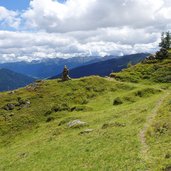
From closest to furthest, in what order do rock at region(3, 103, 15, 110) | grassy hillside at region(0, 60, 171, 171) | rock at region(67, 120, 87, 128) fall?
grassy hillside at region(0, 60, 171, 171), rock at region(67, 120, 87, 128), rock at region(3, 103, 15, 110)

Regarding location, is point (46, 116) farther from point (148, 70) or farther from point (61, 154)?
point (148, 70)

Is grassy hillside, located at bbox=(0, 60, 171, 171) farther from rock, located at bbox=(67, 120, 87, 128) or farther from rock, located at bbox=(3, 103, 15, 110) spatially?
rock, located at bbox=(67, 120, 87, 128)

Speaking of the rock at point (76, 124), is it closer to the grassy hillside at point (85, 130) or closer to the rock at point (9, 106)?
the grassy hillside at point (85, 130)

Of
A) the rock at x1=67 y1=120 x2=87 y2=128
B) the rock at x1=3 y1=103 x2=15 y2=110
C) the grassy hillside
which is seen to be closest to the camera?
the grassy hillside

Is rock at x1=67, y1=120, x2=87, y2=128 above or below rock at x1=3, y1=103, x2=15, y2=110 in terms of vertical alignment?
above

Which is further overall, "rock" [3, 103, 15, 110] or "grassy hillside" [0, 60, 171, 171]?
"rock" [3, 103, 15, 110]

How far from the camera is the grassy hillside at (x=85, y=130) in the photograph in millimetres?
37225

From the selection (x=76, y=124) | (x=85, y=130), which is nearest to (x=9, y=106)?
(x=76, y=124)

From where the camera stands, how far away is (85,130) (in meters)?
55.6

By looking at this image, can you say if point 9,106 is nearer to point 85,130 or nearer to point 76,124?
point 76,124

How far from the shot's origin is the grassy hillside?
3723cm

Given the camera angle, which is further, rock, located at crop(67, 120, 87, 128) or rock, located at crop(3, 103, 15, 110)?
rock, located at crop(3, 103, 15, 110)

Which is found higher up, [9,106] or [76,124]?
[76,124]

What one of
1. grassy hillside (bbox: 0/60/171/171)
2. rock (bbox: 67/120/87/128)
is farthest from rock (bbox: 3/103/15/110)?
rock (bbox: 67/120/87/128)
